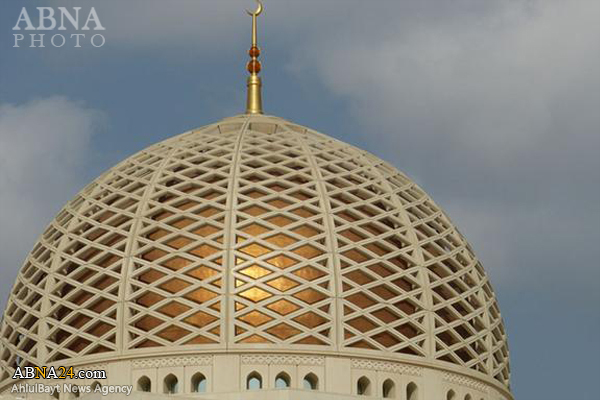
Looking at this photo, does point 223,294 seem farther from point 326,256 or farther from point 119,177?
point 119,177

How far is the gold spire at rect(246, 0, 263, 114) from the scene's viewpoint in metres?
41.7

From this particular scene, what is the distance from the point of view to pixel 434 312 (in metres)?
36.5

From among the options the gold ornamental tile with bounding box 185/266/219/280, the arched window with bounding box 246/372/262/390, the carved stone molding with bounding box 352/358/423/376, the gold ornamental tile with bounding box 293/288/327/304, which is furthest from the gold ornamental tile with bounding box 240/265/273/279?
the carved stone molding with bounding box 352/358/423/376

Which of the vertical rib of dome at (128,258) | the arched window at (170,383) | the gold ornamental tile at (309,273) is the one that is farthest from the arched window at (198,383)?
the gold ornamental tile at (309,273)

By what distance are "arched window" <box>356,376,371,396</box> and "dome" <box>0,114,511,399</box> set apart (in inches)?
15.5

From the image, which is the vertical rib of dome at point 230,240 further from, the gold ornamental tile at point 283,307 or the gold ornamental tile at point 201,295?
the gold ornamental tile at point 283,307

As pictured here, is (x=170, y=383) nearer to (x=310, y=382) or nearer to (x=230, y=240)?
(x=310, y=382)

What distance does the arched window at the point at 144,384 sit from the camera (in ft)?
114

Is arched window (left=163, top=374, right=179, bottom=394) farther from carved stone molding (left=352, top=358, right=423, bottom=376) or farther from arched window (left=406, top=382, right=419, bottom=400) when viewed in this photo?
arched window (left=406, top=382, right=419, bottom=400)

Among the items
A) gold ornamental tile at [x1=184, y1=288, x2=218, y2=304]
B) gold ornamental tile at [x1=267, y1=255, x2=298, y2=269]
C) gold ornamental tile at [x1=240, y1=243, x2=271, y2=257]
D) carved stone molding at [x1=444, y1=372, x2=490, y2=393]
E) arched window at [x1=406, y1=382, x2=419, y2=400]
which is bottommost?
arched window at [x1=406, y1=382, x2=419, y2=400]

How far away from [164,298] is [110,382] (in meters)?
1.96

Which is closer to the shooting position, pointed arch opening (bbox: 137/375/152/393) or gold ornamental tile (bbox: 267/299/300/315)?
pointed arch opening (bbox: 137/375/152/393)

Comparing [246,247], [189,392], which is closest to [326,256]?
[246,247]

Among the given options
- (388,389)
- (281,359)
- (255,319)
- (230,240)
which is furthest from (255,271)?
(388,389)
